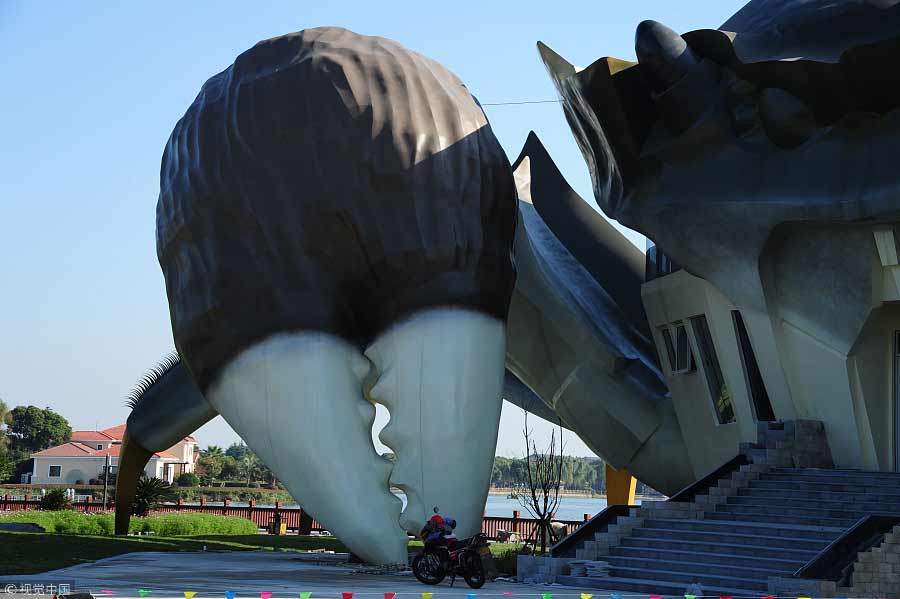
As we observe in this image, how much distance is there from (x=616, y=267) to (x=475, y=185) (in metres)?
13.7

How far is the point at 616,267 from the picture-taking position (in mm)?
32906

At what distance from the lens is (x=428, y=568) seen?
17.9 m

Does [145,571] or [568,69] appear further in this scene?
[568,69]

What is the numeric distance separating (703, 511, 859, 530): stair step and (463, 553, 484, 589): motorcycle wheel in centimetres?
510

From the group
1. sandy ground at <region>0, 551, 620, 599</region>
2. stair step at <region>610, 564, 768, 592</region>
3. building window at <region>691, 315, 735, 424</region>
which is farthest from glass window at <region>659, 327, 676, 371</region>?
sandy ground at <region>0, 551, 620, 599</region>

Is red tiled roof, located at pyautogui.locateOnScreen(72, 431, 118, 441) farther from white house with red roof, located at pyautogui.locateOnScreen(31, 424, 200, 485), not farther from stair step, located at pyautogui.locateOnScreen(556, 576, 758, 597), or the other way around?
stair step, located at pyautogui.locateOnScreen(556, 576, 758, 597)

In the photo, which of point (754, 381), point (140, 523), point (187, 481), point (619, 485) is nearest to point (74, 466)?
point (187, 481)

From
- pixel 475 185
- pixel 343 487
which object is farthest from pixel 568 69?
pixel 343 487

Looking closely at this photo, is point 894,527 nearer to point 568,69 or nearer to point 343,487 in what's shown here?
point 343,487

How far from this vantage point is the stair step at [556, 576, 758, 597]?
56.0 ft

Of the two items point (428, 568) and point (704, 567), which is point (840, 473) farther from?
point (428, 568)

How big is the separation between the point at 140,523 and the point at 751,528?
21.6m

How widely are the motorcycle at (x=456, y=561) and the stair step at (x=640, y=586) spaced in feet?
6.63

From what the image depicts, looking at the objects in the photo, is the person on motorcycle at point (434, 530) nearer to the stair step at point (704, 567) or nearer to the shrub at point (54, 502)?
the stair step at point (704, 567)
